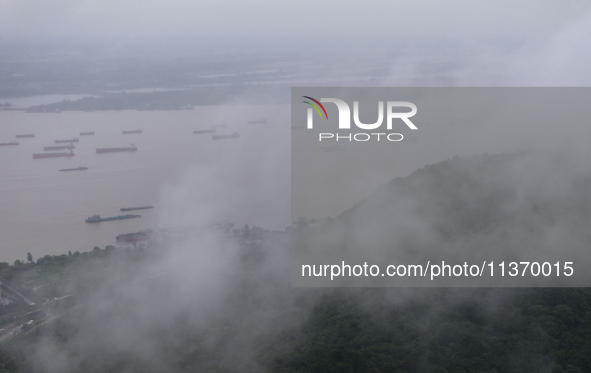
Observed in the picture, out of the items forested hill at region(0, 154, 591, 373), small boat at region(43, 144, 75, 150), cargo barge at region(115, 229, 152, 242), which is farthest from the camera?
small boat at region(43, 144, 75, 150)

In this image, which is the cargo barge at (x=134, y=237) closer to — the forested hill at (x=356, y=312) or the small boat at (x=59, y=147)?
the forested hill at (x=356, y=312)

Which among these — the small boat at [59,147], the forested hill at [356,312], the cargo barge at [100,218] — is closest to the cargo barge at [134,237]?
the cargo barge at [100,218]

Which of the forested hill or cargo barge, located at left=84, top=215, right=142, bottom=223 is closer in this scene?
the forested hill

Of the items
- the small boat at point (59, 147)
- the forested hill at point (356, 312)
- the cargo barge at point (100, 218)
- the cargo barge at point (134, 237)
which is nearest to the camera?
the forested hill at point (356, 312)

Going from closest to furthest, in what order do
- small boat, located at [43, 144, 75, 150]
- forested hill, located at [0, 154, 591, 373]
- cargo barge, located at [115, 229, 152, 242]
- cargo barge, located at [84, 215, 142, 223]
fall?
forested hill, located at [0, 154, 591, 373] → cargo barge, located at [115, 229, 152, 242] → cargo barge, located at [84, 215, 142, 223] → small boat, located at [43, 144, 75, 150]

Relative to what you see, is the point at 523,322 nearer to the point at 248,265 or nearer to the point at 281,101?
the point at 248,265

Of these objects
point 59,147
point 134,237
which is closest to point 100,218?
point 134,237

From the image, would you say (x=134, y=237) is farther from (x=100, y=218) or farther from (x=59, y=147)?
(x=59, y=147)

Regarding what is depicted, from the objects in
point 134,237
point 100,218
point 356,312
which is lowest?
point 356,312

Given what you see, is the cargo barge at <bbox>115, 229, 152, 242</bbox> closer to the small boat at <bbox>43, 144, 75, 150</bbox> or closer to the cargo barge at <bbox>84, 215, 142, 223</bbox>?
the cargo barge at <bbox>84, 215, 142, 223</bbox>

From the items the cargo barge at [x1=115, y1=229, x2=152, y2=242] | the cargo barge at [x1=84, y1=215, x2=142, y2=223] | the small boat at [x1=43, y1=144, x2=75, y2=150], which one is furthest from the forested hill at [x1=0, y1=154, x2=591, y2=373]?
the small boat at [x1=43, y1=144, x2=75, y2=150]

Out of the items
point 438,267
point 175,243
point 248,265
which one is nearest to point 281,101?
point 175,243

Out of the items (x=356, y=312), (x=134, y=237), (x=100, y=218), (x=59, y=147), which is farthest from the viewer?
(x=59, y=147)
